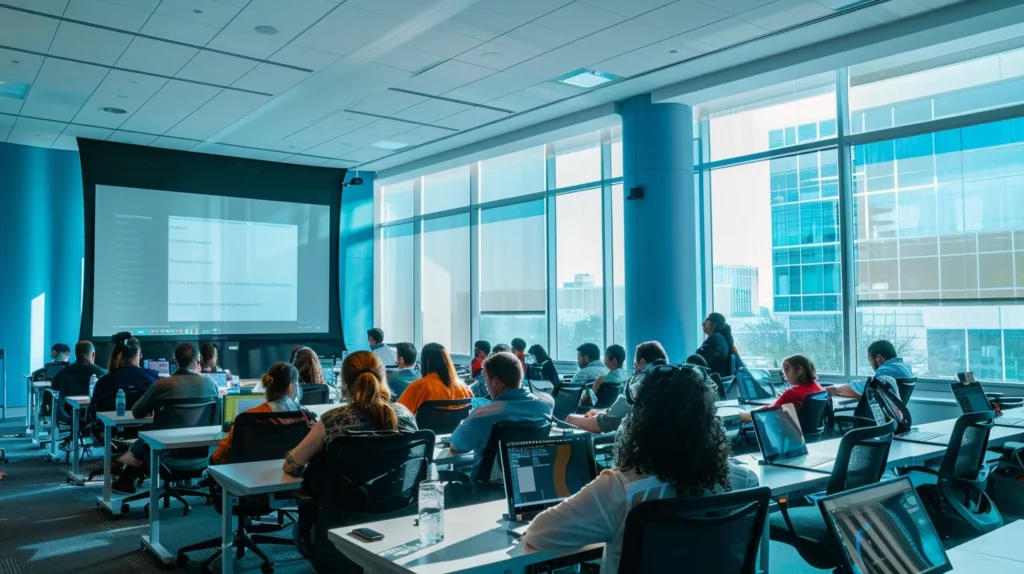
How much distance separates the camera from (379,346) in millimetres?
10016

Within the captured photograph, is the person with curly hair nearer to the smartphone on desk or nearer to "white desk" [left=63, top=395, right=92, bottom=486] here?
the smartphone on desk

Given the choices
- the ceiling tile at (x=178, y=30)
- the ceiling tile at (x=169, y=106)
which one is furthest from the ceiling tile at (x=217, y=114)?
the ceiling tile at (x=178, y=30)

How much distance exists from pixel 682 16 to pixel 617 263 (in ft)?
13.8

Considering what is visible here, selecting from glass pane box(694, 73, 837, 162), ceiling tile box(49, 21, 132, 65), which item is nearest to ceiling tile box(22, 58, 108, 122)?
ceiling tile box(49, 21, 132, 65)

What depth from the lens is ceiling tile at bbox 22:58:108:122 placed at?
7715mm

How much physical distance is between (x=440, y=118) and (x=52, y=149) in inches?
230

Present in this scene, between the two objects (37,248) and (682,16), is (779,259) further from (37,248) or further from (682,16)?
(37,248)

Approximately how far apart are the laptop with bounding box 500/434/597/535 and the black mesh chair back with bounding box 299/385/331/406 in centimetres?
359

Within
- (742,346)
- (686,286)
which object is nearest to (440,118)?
(686,286)

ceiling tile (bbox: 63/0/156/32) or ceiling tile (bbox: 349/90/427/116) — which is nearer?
ceiling tile (bbox: 63/0/156/32)

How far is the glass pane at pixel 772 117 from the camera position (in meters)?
8.24

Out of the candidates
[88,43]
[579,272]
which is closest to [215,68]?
[88,43]

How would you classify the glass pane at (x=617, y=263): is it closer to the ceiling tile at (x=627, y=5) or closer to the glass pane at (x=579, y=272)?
the glass pane at (x=579, y=272)

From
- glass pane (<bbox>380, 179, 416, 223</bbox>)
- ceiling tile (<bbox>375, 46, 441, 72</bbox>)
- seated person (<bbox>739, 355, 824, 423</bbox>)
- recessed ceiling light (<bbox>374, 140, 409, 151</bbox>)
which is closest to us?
seated person (<bbox>739, 355, 824, 423</bbox>)
